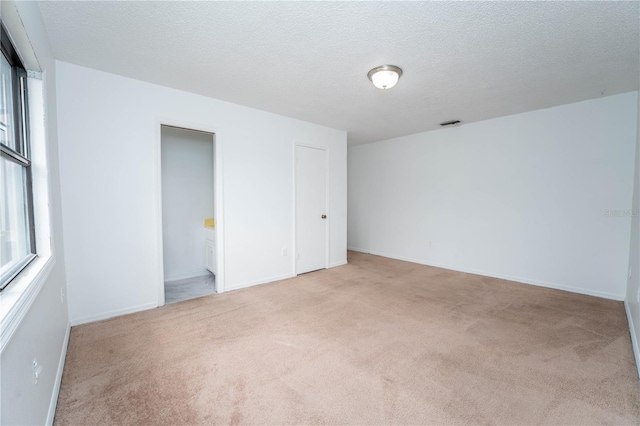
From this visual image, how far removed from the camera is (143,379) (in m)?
1.90

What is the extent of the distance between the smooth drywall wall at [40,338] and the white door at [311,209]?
2726mm

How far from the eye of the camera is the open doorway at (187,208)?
13.8ft

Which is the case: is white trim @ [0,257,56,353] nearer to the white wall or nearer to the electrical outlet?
the electrical outlet

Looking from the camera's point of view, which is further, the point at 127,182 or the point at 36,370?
the point at 127,182

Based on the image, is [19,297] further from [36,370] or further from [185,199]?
[185,199]

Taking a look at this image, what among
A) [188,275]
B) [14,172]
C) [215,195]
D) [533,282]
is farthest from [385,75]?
[188,275]

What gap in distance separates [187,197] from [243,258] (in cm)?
145

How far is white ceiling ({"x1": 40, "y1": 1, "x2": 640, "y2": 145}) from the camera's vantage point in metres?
1.85

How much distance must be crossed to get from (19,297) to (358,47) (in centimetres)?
247

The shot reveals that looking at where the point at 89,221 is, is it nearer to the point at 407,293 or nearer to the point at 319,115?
the point at 319,115

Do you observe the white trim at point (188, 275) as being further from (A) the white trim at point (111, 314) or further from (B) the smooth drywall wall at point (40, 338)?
(B) the smooth drywall wall at point (40, 338)

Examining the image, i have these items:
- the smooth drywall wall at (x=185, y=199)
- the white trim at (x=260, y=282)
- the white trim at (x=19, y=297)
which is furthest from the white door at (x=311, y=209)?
the white trim at (x=19, y=297)

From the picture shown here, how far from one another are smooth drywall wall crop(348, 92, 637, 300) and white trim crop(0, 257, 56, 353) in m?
4.96

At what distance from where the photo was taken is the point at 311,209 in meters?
4.58
